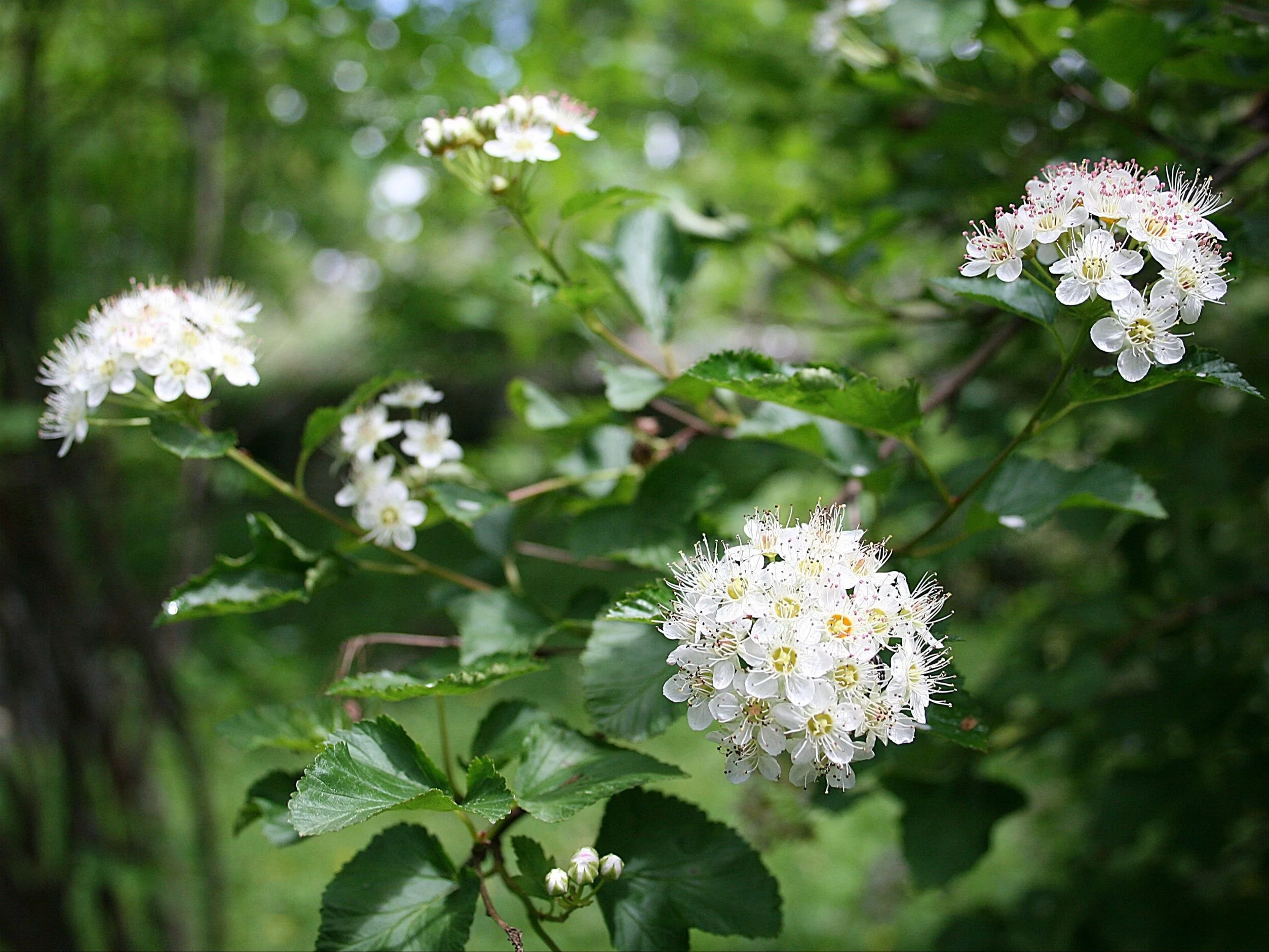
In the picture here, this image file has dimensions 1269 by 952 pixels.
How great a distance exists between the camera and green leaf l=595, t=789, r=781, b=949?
→ 0.92 meters

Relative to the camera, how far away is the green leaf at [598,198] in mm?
1212

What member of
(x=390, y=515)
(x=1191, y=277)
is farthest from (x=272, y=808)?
(x=1191, y=277)

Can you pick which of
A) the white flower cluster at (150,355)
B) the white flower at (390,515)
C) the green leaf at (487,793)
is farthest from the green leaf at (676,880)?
the white flower cluster at (150,355)

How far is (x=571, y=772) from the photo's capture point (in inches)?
36.9

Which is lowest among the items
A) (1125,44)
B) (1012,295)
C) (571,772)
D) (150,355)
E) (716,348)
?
(571,772)

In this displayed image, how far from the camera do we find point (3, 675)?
2830 mm

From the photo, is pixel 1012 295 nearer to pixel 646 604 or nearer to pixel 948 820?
pixel 646 604

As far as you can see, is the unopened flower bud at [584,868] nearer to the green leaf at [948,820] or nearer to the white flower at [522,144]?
the green leaf at [948,820]

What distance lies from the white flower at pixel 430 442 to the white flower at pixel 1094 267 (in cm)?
75

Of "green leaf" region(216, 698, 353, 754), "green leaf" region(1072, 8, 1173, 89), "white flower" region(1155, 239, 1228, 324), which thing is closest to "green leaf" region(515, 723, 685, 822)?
"green leaf" region(216, 698, 353, 754)

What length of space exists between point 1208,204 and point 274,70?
2.61 meters

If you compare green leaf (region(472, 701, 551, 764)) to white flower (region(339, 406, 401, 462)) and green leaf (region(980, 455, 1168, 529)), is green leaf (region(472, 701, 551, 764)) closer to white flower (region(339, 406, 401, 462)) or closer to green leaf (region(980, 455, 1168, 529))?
white flower (region(339, 406, 401, 462))

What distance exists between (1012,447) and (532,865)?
2.02 feet

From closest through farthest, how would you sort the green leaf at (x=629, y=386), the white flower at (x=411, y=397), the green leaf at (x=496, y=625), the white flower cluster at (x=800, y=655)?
the white flower cluster at (x=800, y=655), the green leaf at (x=496, y=625), the green leaf at (x=629, y=386), the white flower at (x=411, y=397)
